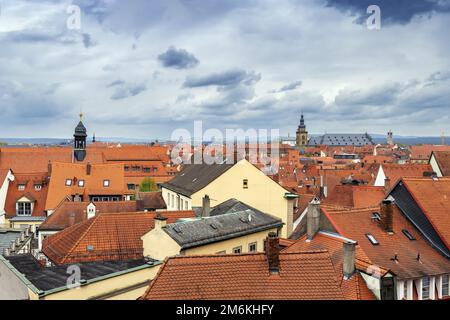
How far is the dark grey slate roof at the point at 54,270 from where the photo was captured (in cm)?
1620

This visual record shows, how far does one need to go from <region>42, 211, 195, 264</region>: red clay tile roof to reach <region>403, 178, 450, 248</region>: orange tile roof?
47.7 ft

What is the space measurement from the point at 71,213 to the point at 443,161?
39.1 meters

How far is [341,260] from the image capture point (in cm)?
2022

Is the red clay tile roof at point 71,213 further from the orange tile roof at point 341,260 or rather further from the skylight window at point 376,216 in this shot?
the skylight window at point 376,216

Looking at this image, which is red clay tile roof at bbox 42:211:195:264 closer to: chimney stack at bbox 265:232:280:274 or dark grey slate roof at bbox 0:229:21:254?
dark grey slate roof at bbox 0:229:21:254

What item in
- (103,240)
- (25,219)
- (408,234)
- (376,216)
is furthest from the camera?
(25,219)

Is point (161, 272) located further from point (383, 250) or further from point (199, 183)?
point (199, 183)

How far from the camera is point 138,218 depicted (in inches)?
1035

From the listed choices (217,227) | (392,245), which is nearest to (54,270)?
(217,227)

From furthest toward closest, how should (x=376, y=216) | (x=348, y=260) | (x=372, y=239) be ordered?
(x=376, y=216), (x=372, y=239), (x=348, y=260)

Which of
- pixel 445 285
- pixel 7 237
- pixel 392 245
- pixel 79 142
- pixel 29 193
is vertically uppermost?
pixel 79 142

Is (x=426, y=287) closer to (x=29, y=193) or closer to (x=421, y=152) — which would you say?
(x=29, y=193)

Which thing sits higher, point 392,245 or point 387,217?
point 387,217
